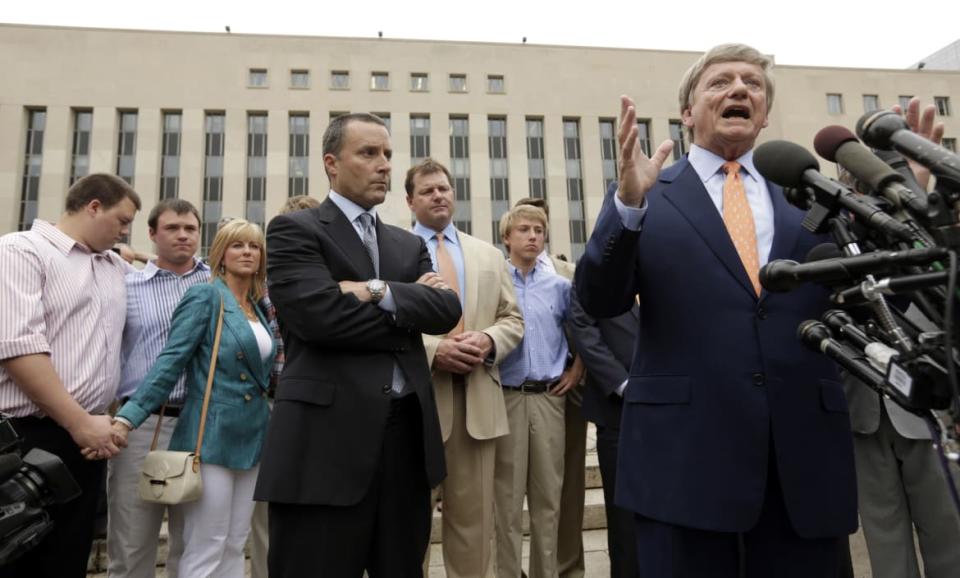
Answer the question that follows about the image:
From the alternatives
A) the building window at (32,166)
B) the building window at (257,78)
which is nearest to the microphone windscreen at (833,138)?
the building window at (257,78)

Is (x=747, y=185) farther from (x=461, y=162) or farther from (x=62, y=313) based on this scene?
(x=461, y=162)

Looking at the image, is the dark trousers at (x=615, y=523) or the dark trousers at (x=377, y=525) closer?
the dark trousers at (x=377, y=525)

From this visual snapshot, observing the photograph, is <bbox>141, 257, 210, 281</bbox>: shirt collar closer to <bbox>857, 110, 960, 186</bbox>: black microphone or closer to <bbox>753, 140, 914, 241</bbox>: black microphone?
<bbox>753, 140, 914, 241</bbox>: black microphone

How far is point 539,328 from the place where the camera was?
4020 millimetres

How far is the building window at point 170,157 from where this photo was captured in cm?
2881

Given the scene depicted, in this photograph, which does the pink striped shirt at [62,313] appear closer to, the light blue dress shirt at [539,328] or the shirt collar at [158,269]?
the shirt collar at [158,269]

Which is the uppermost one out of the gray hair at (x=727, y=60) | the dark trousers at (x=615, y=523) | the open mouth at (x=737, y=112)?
the gray hair at (x=727, y=60)

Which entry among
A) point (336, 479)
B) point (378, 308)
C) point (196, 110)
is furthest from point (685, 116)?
point (196, 110)

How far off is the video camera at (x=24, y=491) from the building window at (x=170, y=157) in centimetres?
2999

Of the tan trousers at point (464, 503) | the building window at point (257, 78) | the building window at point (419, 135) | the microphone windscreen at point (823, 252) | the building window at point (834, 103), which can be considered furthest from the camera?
the building window at point (834, 103)

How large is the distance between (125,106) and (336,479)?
32.3 meters

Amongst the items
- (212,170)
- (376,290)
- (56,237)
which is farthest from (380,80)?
(376,290)

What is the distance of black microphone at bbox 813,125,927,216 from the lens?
1.06 meters

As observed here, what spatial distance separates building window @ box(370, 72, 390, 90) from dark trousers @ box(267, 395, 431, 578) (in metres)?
30.3
